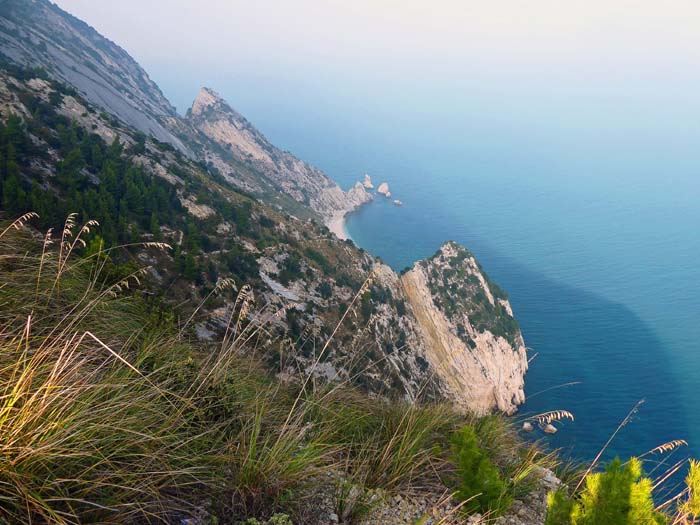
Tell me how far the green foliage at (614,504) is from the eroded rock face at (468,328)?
59444mm

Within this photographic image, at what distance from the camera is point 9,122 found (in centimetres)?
3138

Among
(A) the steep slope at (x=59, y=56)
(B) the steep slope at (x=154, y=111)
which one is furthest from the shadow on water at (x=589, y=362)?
(A) the steep slope at (x=59, y=56)

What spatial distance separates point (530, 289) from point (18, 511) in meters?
140

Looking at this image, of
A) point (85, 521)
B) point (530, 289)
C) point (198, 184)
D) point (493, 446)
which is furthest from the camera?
point (530, 289)

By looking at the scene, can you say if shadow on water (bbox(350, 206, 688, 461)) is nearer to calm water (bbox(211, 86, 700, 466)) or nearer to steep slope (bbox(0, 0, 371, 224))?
calm water (bbox(211, 86, 700, 466))

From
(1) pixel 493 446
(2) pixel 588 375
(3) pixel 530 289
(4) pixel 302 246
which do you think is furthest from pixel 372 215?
(1) pixel 493 446

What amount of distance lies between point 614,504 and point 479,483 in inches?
45.8

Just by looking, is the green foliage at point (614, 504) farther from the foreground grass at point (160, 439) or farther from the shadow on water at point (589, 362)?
the shadow on water at point (589, 362)

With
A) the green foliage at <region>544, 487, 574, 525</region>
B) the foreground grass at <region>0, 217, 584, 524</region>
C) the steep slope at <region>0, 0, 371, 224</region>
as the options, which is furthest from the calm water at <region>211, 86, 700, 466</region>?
the green foliage at <region>544, 487, 574, 525</region>

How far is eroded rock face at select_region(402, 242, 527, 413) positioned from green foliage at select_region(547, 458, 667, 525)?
59.4m

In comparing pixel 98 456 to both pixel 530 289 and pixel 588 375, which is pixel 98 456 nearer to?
pixel 588 375

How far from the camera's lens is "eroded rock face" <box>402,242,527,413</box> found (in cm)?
6881

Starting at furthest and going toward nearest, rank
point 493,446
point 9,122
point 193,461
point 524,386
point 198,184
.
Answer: point 524,386
point 198,184
point 9,122
point 493,446
point 193,461

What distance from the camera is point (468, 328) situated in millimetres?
76312
